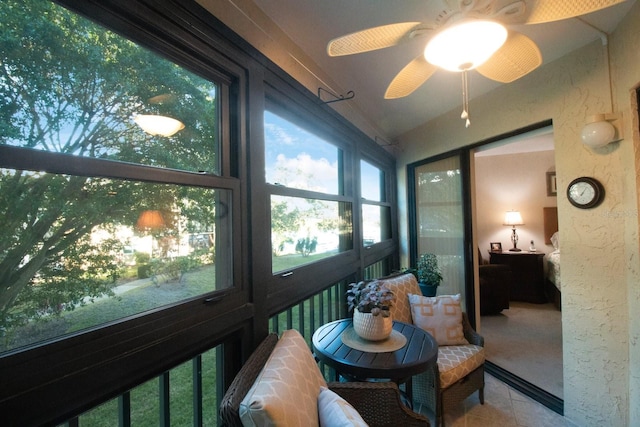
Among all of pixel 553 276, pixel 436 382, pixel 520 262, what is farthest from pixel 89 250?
pixel 520 262

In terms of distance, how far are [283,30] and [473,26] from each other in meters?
1.08

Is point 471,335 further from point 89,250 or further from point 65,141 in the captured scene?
point 65,141

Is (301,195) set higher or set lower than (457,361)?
higher

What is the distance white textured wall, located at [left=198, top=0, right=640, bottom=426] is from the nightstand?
8.97 feet

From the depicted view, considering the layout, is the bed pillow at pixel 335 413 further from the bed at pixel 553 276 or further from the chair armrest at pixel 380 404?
the bed at pixel 553 276

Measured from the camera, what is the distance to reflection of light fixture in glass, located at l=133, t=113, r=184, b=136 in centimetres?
96

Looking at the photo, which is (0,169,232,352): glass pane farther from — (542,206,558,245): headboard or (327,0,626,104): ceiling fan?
(542,206,558,245): headboard

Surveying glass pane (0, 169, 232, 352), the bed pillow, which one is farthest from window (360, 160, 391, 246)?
glass pane (0, 169, 232, 352)

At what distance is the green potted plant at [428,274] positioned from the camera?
3.03 metres

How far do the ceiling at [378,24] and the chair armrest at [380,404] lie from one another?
1597 millimetres

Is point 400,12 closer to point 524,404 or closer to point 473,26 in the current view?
point 473,26

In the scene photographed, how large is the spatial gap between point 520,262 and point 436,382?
3515 millimetres

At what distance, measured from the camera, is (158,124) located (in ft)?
3.33

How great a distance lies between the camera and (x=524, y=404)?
2.17 m
